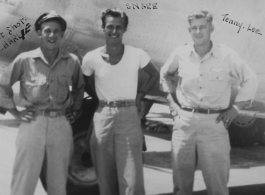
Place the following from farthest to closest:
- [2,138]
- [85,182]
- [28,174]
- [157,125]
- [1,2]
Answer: [157,125]
[2,138]
[1,2]
[85,182]
[28,174]

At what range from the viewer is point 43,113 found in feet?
12.0

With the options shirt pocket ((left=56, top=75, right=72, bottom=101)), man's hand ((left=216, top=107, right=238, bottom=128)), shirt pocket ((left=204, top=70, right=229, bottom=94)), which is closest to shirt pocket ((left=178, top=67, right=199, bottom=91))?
shirt pocket ((left=204, top=70, right=229, bottom=94))

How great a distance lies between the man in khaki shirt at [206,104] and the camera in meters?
3.85

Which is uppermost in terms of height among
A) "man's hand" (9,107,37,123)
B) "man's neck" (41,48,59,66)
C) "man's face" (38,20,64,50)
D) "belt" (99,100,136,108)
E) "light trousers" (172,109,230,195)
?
"man's face" (38,20,64,50)

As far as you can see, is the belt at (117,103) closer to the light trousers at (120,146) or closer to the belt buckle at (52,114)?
the light trousers at (120,146)

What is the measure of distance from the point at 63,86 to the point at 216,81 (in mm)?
1362

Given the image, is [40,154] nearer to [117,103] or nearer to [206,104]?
[117,103]

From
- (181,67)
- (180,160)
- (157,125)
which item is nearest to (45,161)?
(180,160)

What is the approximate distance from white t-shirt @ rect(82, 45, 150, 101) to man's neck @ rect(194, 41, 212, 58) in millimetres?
483

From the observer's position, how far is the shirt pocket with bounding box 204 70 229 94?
12.7 feet

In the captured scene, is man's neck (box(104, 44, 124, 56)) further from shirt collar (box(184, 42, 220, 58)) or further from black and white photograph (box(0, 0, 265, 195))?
shirt collar (box(184, 42, 220, 58))

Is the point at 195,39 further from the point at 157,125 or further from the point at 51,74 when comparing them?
the point at 157,125

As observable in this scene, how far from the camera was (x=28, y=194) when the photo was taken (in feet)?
12.0

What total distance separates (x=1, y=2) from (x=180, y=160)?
10.3 feet
